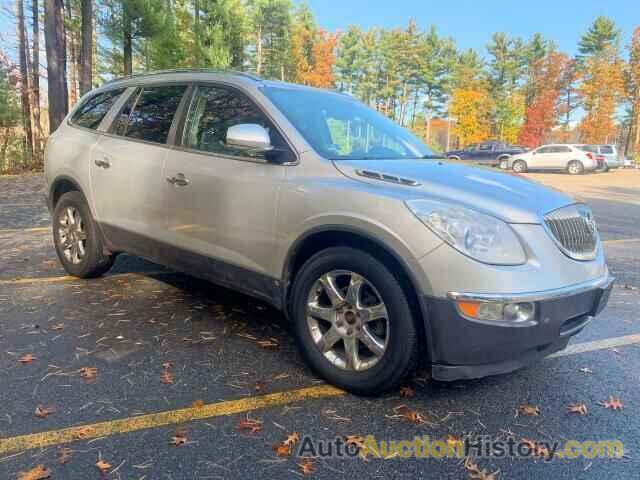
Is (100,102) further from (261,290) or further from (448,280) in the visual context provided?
(448,280)

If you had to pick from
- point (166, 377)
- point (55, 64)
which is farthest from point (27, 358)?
point (55, 64)

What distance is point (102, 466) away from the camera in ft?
7.16

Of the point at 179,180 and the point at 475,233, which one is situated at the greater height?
the point at 179,180

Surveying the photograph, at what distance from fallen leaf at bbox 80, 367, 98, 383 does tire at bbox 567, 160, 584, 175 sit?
96.7 feet

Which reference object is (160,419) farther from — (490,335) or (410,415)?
(490,335)

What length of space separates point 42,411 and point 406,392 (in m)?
1.99

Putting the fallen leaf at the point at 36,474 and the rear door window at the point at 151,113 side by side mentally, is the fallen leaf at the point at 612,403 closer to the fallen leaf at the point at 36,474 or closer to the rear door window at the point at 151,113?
the fallen leaf at the point at 36,474

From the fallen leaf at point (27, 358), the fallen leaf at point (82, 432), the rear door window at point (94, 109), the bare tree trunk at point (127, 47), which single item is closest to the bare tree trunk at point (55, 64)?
the bare tree trunk at point (127, 47)

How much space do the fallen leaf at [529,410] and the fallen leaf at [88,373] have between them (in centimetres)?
250

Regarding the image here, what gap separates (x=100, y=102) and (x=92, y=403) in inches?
129

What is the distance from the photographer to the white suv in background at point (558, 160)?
1078 inches

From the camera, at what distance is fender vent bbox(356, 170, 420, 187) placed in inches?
109

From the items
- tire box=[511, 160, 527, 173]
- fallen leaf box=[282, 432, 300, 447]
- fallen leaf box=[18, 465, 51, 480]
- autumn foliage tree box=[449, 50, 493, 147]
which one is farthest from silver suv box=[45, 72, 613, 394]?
autumn foliage tree box=[449, 50, 493, 147]

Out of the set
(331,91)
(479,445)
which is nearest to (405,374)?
(479,445)
